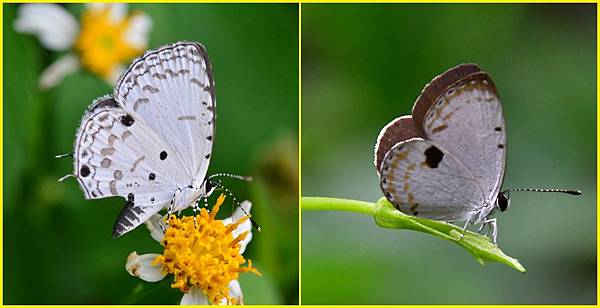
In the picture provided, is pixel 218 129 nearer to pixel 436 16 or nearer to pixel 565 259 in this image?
pixel 436 16

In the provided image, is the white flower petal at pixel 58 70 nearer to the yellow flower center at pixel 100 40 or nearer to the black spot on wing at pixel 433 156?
the yellow flower center at pixel 100 40

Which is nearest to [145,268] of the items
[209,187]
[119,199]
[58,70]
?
[209,187]

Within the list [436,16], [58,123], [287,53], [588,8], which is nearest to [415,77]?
[436,16]

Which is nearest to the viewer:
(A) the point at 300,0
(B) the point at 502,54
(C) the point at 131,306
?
(C) the point at 131,306

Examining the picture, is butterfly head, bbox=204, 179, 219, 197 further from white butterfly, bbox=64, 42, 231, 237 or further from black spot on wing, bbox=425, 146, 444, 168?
black spot on wing, bbox=425, 146, 444, 168

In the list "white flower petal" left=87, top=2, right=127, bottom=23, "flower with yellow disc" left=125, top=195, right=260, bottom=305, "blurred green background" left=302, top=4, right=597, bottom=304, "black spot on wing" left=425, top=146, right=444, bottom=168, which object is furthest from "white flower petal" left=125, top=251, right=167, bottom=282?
"white flower petal" left=87, top=2, right=127, bottom=23

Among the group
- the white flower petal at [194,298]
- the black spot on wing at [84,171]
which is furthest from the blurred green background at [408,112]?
the black spot on wing at [84,171]
